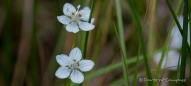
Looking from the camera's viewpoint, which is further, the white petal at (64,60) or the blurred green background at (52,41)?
the blurred green background at (52,41)

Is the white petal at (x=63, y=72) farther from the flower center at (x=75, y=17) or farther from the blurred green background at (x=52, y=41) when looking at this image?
the blurred green background at (x=52, y=41)

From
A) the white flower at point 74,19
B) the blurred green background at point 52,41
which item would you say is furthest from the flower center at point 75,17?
the blurred green background at point 52,41

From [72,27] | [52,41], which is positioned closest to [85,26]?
[72,27]

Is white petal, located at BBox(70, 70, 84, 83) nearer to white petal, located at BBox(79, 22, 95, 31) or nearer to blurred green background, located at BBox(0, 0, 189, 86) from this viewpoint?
white petal, located at BBox(79, 22, 95, 31)

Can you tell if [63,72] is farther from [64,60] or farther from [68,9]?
[68,9]

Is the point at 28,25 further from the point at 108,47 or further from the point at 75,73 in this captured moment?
the point at 75,73

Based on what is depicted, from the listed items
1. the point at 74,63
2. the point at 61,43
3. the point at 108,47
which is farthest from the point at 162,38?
the point at 74,63
